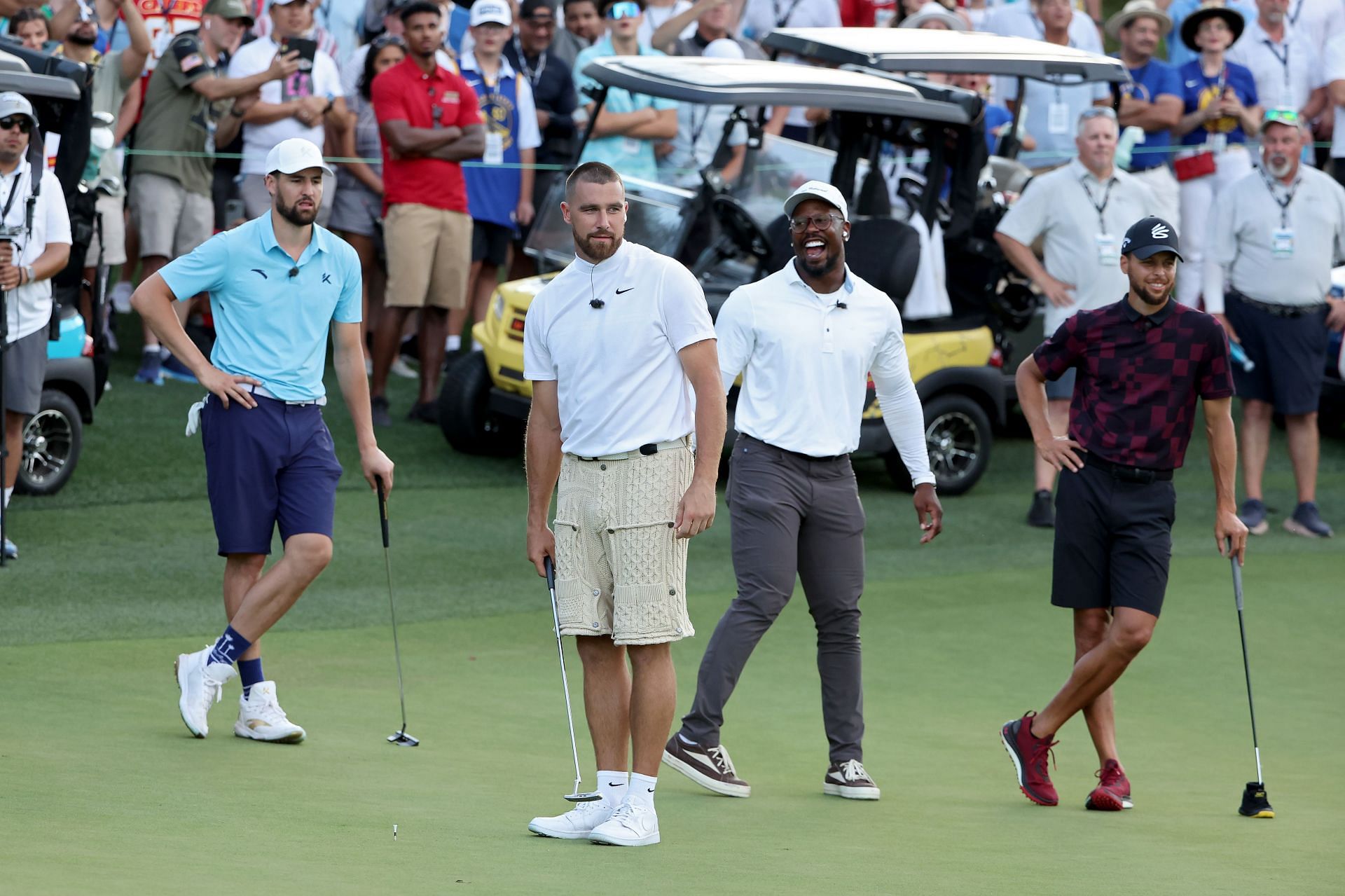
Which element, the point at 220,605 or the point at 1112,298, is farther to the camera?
the point at 1112,298

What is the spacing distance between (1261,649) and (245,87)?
757cm

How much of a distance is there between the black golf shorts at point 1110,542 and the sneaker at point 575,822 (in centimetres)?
193

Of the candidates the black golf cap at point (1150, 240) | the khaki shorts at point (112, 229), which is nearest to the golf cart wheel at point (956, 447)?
the khaki shorts at point (112, 229)

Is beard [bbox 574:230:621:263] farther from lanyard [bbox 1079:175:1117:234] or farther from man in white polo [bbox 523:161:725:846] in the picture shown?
lanyard [bbox 1079:175:1117:234]

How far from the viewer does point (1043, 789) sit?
6887mm

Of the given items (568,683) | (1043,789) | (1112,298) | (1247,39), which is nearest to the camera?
(1043,789)

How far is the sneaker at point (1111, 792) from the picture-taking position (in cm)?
676

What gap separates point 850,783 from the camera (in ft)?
22.2

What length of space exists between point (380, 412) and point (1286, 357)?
5985 mm

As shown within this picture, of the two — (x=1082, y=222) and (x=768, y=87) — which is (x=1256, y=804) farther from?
(x=768, y=87)

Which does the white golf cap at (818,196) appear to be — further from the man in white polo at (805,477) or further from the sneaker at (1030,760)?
the sneaker at (1030,760)

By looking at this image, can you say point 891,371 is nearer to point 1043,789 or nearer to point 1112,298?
point 1043,789

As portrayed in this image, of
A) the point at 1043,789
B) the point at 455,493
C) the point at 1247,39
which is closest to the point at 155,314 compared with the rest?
the point at 1043,789

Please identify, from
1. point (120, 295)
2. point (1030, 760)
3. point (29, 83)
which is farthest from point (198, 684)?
point (120, 295)
